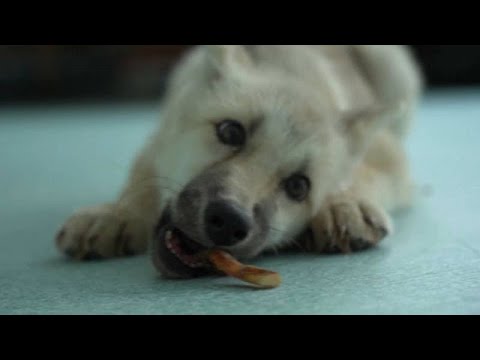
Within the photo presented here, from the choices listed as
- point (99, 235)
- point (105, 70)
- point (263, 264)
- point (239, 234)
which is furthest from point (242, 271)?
Answer: point (105, 70)

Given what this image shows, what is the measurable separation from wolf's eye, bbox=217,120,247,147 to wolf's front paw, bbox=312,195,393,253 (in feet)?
1.05

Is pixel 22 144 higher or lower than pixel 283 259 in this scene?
higher

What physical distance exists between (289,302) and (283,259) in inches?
16.8

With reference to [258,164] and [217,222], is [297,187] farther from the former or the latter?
[217,222]

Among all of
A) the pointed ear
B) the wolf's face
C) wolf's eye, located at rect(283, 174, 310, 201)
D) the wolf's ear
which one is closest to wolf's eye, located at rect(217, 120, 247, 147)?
the wolf's face

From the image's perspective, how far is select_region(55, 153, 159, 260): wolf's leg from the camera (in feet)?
6.58

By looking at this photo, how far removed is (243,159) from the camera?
1.90 meters

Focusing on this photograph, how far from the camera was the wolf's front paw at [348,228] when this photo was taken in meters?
2.04

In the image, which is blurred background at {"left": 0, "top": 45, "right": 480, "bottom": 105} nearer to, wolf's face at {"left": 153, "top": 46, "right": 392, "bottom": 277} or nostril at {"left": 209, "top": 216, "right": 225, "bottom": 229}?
wolf's face at {"left": 153, "top": 46, "right": 392, "bottom": 277}

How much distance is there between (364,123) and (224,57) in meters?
0.48

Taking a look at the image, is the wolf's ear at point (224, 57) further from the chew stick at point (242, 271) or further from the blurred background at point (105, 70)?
the blurred background at point (105, 70)

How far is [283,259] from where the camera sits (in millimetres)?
2004
